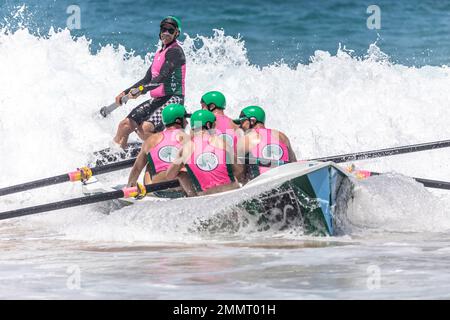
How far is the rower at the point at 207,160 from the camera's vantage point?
9.24 m

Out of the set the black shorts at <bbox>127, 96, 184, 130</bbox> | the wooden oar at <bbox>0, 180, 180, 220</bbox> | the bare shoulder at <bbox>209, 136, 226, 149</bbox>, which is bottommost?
the wooden oar at <bbox>0, 180, 180, 220</bbox>

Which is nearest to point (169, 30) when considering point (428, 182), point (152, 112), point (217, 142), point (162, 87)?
point (162, 87)

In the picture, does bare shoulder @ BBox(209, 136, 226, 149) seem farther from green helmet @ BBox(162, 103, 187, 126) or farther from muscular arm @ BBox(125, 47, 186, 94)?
muscular arm @ BBox(125, 47, 186, 94)

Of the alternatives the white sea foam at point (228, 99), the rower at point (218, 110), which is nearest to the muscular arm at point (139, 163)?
the rower at point (218, 110)

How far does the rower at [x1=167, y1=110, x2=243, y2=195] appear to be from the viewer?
924 centimetres

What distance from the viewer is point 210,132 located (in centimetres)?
930

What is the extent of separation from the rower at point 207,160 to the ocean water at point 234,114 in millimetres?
386

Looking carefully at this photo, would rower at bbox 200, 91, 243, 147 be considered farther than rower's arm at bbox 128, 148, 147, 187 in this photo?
Yes

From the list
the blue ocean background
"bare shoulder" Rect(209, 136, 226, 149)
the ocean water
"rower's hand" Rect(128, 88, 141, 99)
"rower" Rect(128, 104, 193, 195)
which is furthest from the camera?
the blue ocean background

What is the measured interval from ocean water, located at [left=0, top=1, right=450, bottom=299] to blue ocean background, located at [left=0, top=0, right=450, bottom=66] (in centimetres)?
5

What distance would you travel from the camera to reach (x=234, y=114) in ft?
57.8

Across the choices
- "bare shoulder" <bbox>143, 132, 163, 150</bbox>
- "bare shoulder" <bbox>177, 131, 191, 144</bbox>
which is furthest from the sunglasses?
"bare shoulder" <bbox>177, 131, 191, 144</bbox>

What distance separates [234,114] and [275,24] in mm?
5910

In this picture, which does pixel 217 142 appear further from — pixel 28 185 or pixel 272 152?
pixel 28 185
